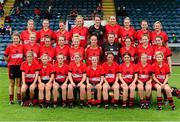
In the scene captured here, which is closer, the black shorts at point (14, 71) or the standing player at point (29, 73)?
the standing player at point (29, 73)

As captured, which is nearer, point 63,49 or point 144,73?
point 144,73

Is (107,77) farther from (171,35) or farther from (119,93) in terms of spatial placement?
(171,35)

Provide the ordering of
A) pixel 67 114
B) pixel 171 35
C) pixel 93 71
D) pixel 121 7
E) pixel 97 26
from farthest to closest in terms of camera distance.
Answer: pixel 121 7
pixel 171 35
pixel 97 26
pixel 93 71
pixel 67 114

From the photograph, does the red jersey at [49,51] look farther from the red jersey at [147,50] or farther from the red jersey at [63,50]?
the red jersey at [147,50]

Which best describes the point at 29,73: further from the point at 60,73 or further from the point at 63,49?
the point at 63,49

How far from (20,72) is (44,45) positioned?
0.81 m

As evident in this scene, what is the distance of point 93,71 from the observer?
29.8ft

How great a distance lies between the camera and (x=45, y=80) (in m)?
9.17

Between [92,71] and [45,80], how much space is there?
1.03 metres

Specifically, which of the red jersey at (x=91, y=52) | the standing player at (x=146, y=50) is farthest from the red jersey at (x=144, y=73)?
the red jersey at (x=91, y=52)

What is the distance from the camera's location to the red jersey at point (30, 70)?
9.16 metres

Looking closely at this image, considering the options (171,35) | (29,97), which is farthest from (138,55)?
(171,35)

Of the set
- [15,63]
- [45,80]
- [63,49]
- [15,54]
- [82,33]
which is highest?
[82,33]

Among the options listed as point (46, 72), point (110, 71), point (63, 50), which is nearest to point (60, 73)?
point (46, 72)
